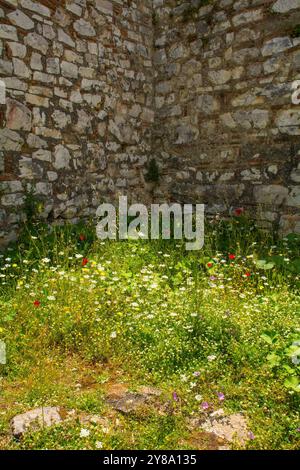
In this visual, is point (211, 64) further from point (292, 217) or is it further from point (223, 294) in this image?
point (223, 294)

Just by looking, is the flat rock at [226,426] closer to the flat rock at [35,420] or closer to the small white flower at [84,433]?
the small white flower at [84,433]

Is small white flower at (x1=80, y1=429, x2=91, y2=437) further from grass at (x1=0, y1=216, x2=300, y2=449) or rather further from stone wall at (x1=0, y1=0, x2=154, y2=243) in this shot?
stone wall at (x1=0, y1=0, x2=154, y2=243)

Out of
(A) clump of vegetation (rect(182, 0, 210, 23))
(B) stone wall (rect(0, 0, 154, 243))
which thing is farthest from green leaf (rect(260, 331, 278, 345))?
(A) clump of vegetation (rect(182, 0, 210, 23))

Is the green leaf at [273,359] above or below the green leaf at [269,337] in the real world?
below

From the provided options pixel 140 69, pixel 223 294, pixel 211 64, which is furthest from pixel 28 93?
pixel 223 294

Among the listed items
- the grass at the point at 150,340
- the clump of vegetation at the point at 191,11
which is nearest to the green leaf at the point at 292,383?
the grass at the point at 150,340

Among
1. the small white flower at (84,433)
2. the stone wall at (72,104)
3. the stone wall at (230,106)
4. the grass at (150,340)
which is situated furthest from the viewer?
the stone wall at (230,106)

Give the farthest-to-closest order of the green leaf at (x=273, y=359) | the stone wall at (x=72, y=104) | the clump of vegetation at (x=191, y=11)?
the clump of vegetation at (x=191, y=11), the stone wall at (x=72, y=104), the green leaf at (x=273, y=359)

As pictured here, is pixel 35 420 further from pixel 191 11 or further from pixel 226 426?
pixel 191 11

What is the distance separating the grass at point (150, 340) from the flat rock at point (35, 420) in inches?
1.7

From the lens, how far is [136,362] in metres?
2.90

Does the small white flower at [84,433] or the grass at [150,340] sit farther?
the grass at [150,340]

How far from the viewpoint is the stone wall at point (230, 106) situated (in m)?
5.35

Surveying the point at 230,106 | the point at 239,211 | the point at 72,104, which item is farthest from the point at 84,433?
the point at 230,106
